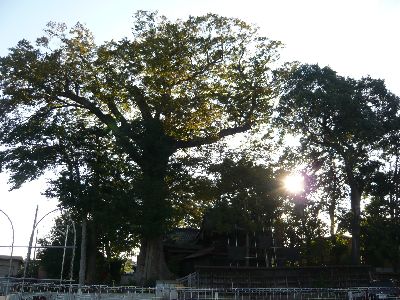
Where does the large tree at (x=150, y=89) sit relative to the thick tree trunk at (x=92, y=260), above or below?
above

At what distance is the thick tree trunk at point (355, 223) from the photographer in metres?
27.5

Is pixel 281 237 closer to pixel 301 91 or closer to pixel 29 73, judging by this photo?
pixel 301 91

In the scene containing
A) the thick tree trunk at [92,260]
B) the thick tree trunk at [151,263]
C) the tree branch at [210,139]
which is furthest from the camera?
the thick tree trunk at [92,260]

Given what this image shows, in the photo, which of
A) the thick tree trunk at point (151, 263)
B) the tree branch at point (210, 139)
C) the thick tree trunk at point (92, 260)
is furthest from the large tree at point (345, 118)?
the thick tree trunk at point (92, 260)

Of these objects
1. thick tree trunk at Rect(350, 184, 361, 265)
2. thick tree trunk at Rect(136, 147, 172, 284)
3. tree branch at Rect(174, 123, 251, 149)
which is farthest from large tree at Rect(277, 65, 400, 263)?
thick tree trunk at Rect(136, 147, 172, 284)

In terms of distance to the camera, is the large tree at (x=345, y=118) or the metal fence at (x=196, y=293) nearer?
the metal fence at (x=196, y=293)

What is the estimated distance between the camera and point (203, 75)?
31.7 metres

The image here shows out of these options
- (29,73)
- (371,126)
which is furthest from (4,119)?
(371,126)

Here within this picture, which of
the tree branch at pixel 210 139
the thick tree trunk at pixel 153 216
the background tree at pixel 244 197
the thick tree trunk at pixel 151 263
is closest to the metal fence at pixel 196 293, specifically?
the thick tree trunk at pixel 153 216

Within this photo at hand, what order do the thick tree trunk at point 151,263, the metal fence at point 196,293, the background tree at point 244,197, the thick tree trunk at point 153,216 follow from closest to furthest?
the metal fence at point 196,293, the thick tree trunk at point 153,216, the background tree at point 244,197, the thick tree trunk at point 151,263

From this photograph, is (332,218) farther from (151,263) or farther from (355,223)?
(151,263)

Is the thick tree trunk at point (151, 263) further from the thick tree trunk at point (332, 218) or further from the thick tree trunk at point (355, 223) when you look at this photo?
the thick tree trunk at point (355, 223)

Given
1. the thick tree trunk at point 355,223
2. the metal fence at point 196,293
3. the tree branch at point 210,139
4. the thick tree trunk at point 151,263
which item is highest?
the tree branch at point 210,139

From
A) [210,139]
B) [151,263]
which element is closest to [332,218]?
[210,139]
